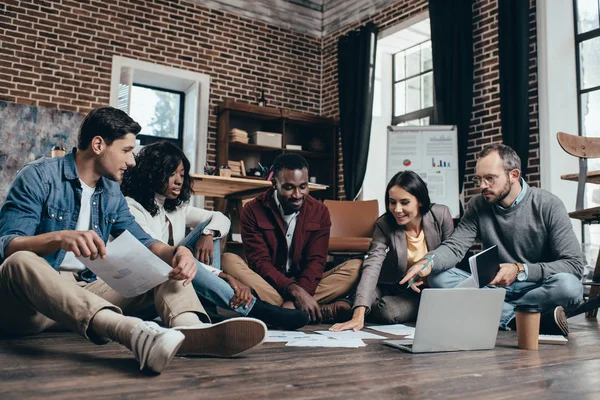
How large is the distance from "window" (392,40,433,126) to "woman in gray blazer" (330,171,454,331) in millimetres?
3148

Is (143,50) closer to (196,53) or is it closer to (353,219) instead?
(196,53)

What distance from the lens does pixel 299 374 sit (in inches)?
54.1

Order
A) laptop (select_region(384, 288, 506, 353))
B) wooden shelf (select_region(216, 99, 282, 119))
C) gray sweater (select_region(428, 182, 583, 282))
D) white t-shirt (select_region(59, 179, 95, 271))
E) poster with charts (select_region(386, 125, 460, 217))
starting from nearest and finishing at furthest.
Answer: laptop (select_region(384, 288, 506, 353)) → white t-shirt (select_region(59, 179, 95, 271)) → gray sweater (select_region(428, 182, 583, 282)) → poster with charts (select_region(386, 125, 460, 217)) → wooden shelf (select_region(216, 99, 282, 119))

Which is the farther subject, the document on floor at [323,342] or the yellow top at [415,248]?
the yellow top at [415,248]

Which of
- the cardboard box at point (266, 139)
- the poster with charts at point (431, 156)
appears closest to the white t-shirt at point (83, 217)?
the poster with charts at point (431, 156)

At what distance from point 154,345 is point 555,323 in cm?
166

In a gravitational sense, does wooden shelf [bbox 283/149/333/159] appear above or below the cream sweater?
above

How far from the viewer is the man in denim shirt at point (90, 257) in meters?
1.41

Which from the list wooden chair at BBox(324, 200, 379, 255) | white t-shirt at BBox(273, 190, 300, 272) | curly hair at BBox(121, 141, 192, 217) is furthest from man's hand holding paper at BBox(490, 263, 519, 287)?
wooden chair at BBox(324, 200, 379, 255)

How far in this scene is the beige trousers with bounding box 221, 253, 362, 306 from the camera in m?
2.55

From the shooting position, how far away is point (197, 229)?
2.66 meters

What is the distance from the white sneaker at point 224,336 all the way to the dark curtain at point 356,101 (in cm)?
453

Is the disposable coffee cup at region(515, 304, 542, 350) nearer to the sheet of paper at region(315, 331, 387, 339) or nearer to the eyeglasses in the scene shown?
the sheet of paper at region(315, 331, 387, 339)

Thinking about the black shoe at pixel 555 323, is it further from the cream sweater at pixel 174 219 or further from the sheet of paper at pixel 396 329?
the cream sweater at pixel 174 219
